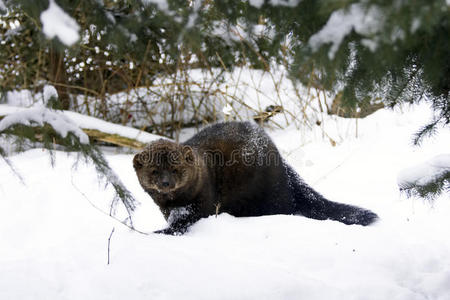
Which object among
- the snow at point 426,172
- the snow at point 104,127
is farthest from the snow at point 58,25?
the snow at point 104,127

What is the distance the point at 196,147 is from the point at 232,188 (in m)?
0.53

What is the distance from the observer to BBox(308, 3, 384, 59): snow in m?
1.63

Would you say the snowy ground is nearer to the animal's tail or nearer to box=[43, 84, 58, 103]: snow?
the animal's tail

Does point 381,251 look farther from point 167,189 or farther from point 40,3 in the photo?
point 40,3

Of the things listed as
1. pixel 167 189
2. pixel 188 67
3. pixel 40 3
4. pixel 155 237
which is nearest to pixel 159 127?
pixel 188 67

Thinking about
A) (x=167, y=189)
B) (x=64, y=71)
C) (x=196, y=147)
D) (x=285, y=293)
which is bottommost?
(x=285, y=293)

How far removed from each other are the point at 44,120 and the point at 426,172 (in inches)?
78.3

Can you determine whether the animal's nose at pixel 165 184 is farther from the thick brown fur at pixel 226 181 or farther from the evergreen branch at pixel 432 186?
the evergreen branch at pixel 432 186

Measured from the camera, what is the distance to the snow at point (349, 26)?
1628 millimetres

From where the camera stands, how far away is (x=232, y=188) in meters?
4.72

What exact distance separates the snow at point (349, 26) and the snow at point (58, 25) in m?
1.02

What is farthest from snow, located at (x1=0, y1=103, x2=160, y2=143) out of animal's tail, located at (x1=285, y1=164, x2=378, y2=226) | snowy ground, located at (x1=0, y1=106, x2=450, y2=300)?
animal's tail, located at (x1=285, y1=164, x2=378, y2=226)

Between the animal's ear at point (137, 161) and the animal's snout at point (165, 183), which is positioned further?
the animal's ear at point (137, 161)

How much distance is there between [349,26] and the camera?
189 cm
